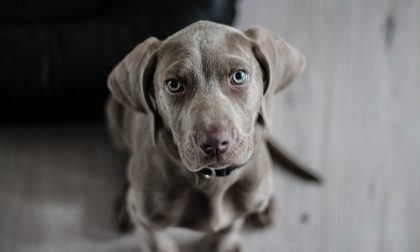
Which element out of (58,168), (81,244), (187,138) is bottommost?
(81,244)

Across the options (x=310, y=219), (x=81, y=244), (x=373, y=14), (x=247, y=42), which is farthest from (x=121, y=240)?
(x=373, y=14)

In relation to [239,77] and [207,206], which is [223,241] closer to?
[207,206]

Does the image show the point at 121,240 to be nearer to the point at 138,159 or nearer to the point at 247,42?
the point at 138,159

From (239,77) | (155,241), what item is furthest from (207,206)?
(239,77)

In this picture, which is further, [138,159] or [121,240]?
[121,240]

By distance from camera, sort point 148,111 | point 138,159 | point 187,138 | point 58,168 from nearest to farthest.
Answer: point 187,138 < point 148,111 < point 138,159 < point 58,168

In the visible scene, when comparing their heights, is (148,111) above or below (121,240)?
above

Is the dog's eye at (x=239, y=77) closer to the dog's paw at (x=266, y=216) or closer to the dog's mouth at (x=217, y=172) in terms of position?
the dog's mouth at (x=217, y=172)
